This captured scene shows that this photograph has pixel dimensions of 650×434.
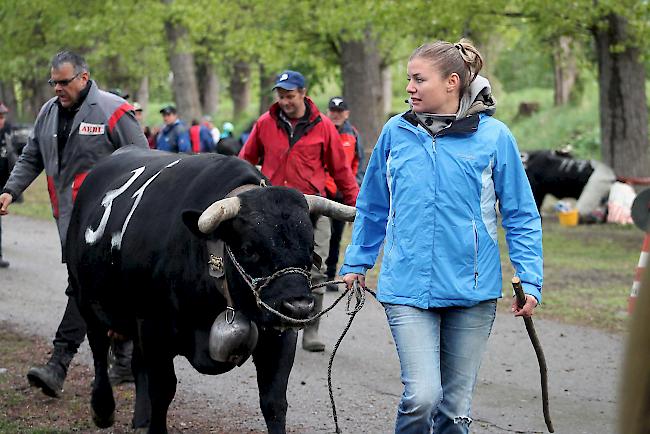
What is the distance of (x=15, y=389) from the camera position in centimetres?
807

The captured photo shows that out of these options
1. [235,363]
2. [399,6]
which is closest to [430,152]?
[235,363]

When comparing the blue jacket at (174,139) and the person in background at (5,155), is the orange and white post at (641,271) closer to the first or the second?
the person in background at (5,155)

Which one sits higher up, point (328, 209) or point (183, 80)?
point (328, 209)

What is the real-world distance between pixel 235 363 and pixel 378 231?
1097mm

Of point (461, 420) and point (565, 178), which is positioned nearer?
point (461, 420)

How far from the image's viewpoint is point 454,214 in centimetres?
468

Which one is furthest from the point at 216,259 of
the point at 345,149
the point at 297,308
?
the point at 345,149

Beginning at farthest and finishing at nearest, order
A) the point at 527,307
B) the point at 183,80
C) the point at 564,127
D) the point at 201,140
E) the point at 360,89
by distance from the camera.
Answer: the point at 564,127 → the point at 183,80 → the point at 360,89 → the point at 201,140 → the point at 527,307

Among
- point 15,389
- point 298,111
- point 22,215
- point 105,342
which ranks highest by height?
point 298,111

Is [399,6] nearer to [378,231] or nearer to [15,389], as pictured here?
[15,389]

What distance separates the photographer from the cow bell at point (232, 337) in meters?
5.45

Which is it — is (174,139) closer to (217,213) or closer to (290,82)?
(290,82)

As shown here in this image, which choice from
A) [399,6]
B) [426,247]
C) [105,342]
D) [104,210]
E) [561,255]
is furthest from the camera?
[399,6]

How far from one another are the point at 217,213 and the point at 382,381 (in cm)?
351
